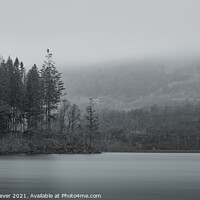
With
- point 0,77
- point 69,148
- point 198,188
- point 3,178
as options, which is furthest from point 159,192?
point 0,77

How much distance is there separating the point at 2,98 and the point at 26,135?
1098 cm

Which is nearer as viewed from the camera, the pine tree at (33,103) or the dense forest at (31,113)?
the dense forest at (31,113)

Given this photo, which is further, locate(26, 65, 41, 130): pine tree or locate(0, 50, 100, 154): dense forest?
locate(26, 65, 41, 130): pine tree

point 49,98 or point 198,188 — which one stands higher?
point 49,98

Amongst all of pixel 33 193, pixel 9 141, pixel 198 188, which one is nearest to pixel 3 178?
pixel 33 193

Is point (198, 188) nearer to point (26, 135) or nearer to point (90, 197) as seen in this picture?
point (90, 197)

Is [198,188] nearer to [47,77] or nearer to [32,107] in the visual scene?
[32,107]

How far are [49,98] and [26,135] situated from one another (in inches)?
577

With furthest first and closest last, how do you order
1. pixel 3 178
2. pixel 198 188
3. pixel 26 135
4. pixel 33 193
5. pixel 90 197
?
pixel 26 135 < pixel 3 178 < pixel 198 188 < pixel 33 193 < pixel 90 197

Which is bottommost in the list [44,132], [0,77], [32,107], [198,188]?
[198,188]

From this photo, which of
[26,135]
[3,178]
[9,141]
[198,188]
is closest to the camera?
[198,188]

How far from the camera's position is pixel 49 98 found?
104562 mm

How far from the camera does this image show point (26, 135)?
93250mm

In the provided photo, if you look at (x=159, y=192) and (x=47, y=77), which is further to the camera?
(x=47, y=77)
